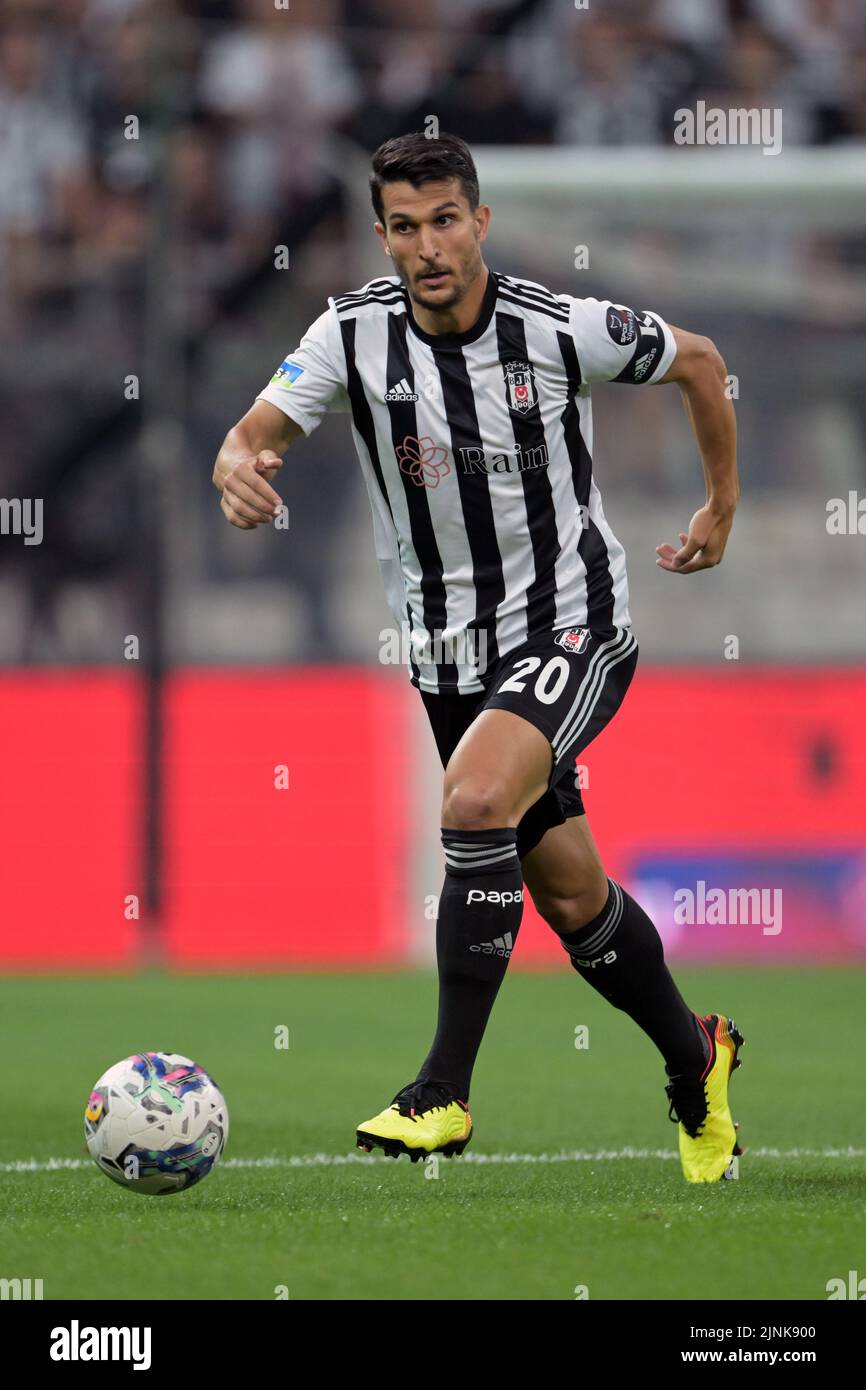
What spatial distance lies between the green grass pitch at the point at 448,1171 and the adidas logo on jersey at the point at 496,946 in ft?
1.65

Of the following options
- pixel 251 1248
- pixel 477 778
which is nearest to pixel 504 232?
pixel 477 778

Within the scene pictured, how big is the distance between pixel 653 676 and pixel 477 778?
25.6 ft

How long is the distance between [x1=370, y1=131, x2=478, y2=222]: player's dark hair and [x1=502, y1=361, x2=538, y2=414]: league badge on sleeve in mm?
348

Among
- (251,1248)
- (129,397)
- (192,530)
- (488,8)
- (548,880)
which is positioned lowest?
(251,1248)

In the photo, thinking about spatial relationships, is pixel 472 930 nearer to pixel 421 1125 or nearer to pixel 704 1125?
pixel 421 1125

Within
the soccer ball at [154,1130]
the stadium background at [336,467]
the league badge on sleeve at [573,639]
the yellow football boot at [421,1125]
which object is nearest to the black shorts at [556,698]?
the league badge on sleeve at [573,639]

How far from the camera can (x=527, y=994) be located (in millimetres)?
10180

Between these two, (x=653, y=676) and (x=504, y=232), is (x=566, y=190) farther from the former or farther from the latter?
(x=653, y=676)

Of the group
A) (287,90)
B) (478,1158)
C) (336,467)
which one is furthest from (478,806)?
(287,90)

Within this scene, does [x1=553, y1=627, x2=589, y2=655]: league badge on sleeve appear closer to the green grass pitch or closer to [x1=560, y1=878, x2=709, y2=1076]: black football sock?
[x1=560, y1=878, x2=709, y2=1076]: black football sock

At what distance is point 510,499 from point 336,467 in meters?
8.72

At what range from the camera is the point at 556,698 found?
445cm

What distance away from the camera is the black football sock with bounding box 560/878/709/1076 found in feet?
15.4

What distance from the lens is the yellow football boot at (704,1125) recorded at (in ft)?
15.5
